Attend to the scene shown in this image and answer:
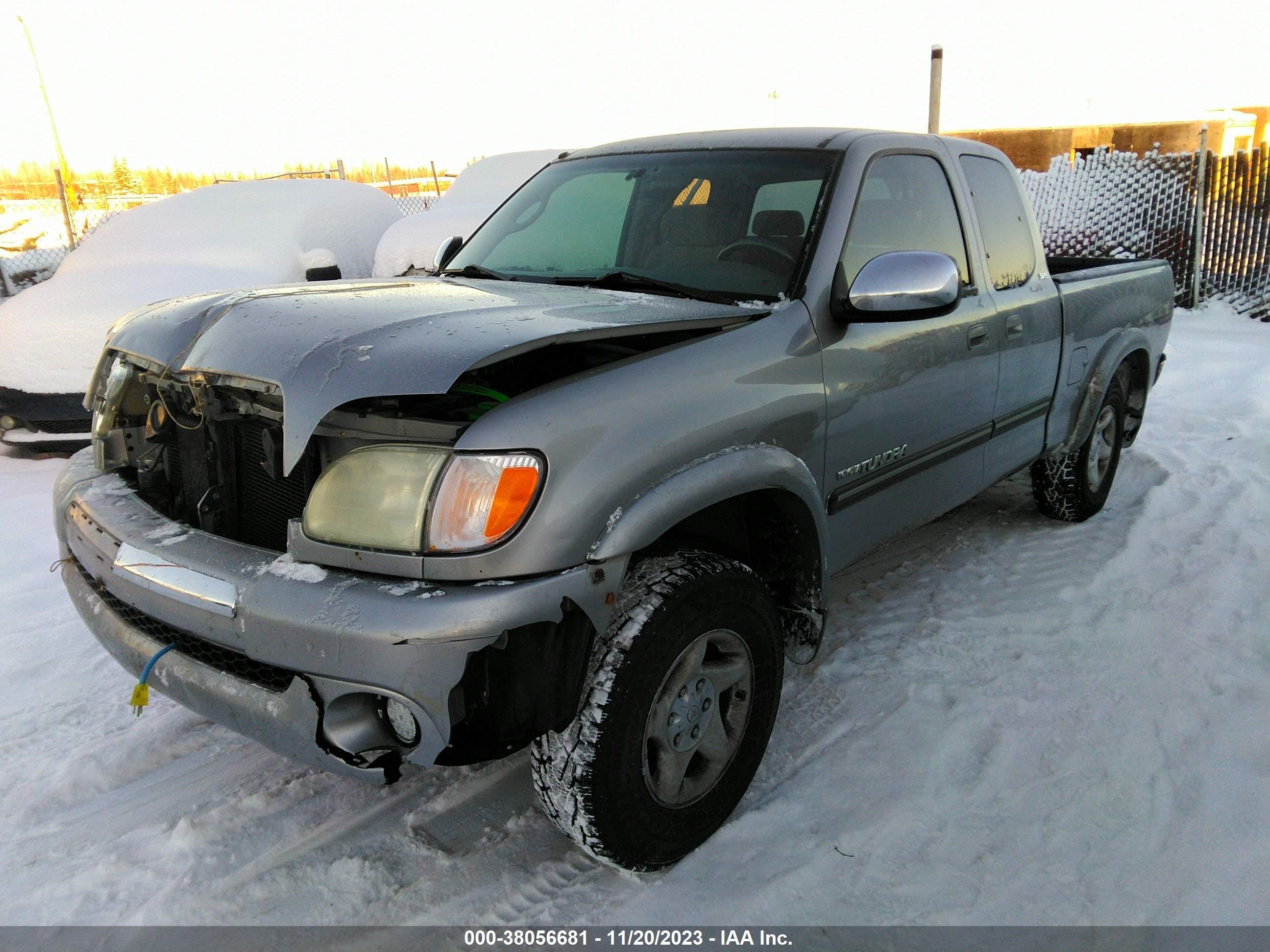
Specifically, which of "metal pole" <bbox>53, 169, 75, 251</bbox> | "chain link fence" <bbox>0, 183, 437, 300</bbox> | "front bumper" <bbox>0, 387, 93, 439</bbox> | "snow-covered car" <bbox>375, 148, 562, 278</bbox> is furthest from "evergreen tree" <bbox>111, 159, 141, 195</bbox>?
"front bumper" <bbox>0, 387, 93, 439</bbox>

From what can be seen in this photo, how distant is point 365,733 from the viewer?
6.10 feet

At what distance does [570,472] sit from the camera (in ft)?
6.16

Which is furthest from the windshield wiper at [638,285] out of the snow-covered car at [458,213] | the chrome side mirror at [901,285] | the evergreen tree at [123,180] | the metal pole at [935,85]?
the evergreen tree at [123,180]

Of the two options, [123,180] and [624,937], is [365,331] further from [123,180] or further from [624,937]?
[123,180]

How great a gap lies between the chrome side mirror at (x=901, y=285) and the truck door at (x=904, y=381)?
0.06m

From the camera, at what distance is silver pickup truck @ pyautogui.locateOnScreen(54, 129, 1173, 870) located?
1.83m

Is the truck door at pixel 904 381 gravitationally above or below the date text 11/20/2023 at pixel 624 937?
above

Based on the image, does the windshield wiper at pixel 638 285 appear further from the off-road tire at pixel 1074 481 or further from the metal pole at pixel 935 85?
the metal pole at pixel 935 85

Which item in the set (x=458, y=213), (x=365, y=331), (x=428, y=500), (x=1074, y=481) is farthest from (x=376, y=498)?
(x=458, y=213)

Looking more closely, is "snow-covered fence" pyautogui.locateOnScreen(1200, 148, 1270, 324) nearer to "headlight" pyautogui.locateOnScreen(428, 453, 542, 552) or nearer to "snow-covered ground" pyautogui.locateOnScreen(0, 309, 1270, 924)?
"snow-covered ground" pyautogui.locateOnScreen(0, 309, 1270, 924)

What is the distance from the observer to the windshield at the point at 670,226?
2.79 m

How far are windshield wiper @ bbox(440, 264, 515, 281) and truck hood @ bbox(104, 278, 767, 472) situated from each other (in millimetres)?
450

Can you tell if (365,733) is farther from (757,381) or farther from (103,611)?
(757,381)

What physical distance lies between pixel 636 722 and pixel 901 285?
145 centimetres
